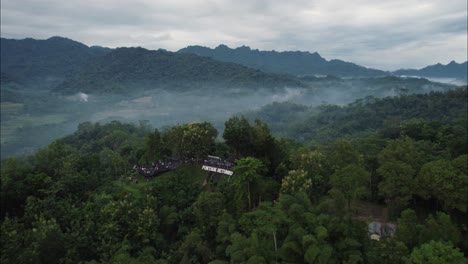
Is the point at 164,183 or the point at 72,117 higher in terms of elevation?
the point at 164,183

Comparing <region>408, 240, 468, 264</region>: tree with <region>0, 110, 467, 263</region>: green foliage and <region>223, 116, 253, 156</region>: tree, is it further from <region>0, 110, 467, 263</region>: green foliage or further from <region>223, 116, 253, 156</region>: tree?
<region>223, 116, 253, 156</region>: tree

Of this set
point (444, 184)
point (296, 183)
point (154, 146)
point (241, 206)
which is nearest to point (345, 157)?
point (296, 183)

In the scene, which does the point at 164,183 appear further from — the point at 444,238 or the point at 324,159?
the point at 444,238

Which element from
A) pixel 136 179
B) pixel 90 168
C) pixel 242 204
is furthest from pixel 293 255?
pixel 90 168

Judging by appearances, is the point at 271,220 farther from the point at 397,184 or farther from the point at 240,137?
the point at 240,137

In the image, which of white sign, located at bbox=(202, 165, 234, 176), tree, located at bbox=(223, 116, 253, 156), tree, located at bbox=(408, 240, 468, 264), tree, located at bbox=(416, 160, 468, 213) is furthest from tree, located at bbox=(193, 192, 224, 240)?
tree, located at bbox=(416, 160, 468, 213)
